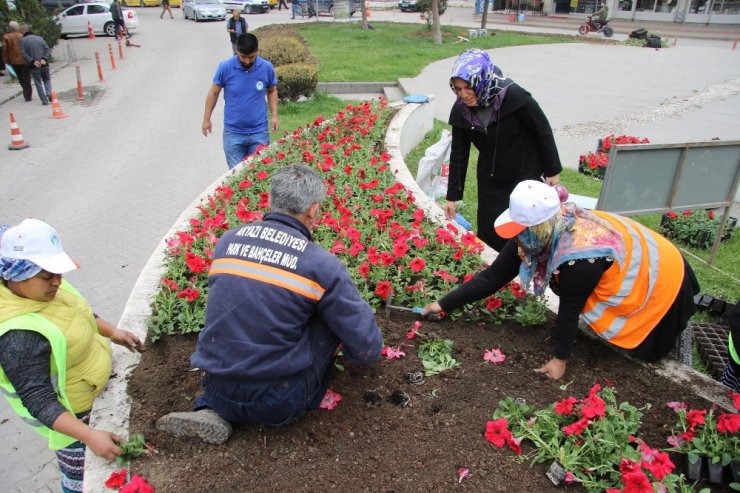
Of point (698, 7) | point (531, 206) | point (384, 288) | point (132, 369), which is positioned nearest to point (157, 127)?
point (132, 369)

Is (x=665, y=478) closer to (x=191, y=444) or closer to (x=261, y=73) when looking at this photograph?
(x=191, y=444)

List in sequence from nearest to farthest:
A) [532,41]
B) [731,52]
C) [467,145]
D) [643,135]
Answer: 1. [467,145]
2. [643,135]
3. [731,52]
4. [532,41]

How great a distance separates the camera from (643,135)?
1066 cm

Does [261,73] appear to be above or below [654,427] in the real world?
above

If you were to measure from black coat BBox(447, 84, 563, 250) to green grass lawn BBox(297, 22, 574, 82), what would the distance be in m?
11.0

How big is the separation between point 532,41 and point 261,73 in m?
22.2

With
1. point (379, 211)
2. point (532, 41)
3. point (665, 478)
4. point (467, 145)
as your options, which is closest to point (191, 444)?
point (665, 478)

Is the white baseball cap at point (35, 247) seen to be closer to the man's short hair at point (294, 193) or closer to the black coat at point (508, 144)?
the man's short hair at point (294, 193)

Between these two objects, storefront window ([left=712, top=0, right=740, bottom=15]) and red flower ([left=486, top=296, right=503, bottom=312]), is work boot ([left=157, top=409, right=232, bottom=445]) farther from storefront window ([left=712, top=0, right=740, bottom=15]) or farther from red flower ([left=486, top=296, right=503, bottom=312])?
storefront window ([left=712, top=0, right=740, bottom=15])

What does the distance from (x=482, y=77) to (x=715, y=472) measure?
2.40 meters

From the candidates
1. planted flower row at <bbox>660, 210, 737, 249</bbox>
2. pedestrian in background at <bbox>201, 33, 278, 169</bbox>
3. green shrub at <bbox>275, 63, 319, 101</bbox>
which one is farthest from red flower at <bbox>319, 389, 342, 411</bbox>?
green shrub at <bbox>275, 63, 319, 101</bbox>

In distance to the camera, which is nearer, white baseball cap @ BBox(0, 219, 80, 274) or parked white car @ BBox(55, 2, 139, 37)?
white baseball cap @ BBox(0, 219, 80, 274)

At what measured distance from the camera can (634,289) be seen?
2.68 metres

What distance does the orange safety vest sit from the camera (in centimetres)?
265
